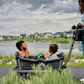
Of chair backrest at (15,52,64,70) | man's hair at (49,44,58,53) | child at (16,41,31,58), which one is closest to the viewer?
chair backrest at (15,52,64,70)

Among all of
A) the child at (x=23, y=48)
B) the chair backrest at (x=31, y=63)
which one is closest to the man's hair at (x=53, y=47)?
the chair backrest at (x=31, y=63)

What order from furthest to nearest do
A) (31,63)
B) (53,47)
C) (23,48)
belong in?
(23,48), (53,47), (31,63)

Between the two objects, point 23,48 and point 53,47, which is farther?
point 23,48

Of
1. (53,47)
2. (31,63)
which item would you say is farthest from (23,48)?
(53,47)

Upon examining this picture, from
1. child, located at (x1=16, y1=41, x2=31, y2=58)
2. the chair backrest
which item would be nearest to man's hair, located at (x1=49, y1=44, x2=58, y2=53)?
the chair backrest

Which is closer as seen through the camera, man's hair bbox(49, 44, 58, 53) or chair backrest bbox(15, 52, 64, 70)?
chair backrest bbox(15, 52, 64, 70)


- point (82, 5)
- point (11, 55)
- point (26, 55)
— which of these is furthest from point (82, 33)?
point (11, 55)

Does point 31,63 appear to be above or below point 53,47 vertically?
below

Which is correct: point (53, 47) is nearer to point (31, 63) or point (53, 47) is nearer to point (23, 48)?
point (31, 63)

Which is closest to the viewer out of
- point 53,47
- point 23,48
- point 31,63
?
point 31,63

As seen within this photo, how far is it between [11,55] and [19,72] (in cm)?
593

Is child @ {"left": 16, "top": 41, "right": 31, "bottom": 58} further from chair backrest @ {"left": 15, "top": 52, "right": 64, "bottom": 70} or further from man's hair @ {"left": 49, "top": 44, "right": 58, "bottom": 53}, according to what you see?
man's hair @ {"left": 49, "top": 44, "right": 58, "bottom": 53}

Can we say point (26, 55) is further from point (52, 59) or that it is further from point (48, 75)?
point (48, 75)

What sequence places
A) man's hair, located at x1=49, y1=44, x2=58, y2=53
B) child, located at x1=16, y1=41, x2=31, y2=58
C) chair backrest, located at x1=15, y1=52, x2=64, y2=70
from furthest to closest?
child, located at x1=16, y1=41, x2=31, y2=58 → man's hair, located at x1=49, y1=44, x2=58, y2=53 → chair backrest, located at x1=15, y1=52, x2=64, y2=70
